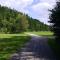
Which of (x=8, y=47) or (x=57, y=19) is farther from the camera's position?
(x=8, y=47)

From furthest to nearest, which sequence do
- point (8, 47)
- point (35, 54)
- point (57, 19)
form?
point (8, 47) → point (57, 19) → point (35, 54)

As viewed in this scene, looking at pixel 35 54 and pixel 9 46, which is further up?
pixel 35 54

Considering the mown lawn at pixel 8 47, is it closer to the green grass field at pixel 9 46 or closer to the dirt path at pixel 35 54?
the green grass field at pixel 9 46

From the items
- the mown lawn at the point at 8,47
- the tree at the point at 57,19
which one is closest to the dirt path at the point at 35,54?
the mown lawn at the point at 8,47

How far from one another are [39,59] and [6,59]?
219cm

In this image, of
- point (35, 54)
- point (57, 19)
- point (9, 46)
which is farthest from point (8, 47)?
point (35, 54)

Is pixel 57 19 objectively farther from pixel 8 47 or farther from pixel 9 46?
pixel 9 46

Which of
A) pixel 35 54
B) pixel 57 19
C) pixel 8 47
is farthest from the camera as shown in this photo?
pixel 8 47

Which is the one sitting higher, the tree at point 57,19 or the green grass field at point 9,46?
the tree at point 57,19

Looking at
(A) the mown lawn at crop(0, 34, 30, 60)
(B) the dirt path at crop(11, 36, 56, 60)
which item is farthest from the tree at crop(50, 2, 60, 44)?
(A) the mown lawn at crop(0, 34, 30, 60)

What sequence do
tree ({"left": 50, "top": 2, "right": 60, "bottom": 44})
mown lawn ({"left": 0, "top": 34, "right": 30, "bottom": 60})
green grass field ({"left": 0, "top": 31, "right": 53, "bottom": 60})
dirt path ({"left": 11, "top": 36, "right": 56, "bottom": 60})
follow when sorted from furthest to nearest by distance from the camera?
tree ({"left": 50, "top": 2, "right": 60, "bottom": 44}) < green grass field ({"left": 0, "top": 31, "right": 53, "bottom": 60}) < mown lawn ({"left": 0, "top": 34, "right": 30, "bottom": 60}) < dirt path ({"left": 11, "top": 36, "right": 56, "bottom": 60})

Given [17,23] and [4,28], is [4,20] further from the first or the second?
[17,23]

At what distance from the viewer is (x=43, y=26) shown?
6427 inches

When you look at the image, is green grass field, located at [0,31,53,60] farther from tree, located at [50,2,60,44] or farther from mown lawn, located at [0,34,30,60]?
tree, located at [50,2,60,44]
